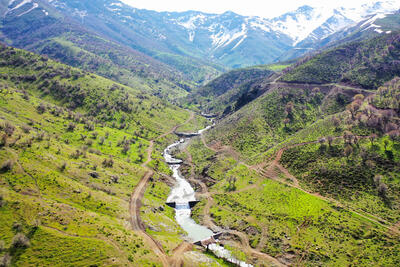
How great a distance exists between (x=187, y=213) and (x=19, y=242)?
194ft

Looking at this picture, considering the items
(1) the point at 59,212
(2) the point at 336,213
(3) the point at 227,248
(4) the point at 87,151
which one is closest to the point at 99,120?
(4) the point at 87,151

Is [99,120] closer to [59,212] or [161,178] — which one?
[161,178]

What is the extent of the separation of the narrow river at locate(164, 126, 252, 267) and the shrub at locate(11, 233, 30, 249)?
153ft

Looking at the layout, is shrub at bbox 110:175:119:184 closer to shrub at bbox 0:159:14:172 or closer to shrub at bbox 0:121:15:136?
shrub at bbox 0:159:14:172

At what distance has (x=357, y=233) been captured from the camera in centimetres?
7562

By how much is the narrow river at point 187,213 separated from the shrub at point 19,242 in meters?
46.7

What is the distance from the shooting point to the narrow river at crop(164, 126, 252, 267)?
76.9m

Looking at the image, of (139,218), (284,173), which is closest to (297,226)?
(284,173)

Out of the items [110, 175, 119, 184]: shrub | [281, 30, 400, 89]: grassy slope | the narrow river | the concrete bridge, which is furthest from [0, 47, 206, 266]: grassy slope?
[281, 30, 400, 89]: grassy slope

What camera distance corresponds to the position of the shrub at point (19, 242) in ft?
193

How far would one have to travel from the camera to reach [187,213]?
340ft

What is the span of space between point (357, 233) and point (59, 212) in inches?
3520

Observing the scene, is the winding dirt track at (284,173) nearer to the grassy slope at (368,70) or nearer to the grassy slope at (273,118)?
the grassy slope at (273,118)

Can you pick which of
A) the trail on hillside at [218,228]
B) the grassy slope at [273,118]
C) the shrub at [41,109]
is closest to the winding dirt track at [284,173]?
the trail on hillside at [218,228]
